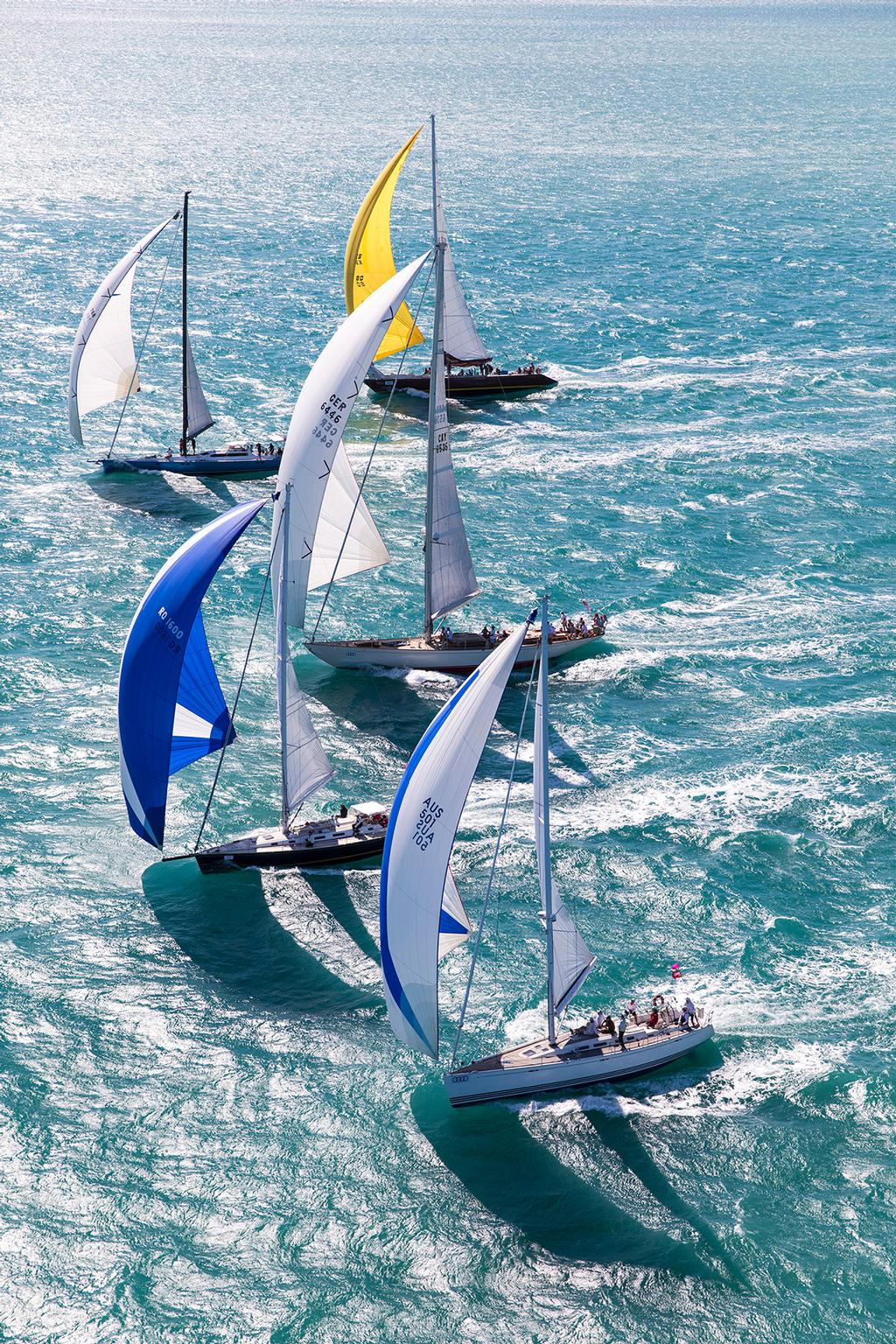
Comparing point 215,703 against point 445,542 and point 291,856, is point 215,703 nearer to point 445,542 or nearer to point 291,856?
point 291,856

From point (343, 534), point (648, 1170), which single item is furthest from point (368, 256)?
point (648, 1170)

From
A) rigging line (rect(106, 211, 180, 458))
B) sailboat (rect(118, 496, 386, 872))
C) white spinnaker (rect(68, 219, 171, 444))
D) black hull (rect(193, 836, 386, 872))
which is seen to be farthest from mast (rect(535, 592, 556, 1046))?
white spinnaker (rect(68, 219, 171, 444))

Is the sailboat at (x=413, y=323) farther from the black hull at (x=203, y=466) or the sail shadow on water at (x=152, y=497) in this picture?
the sail shadow on water at (x=152, y=497)

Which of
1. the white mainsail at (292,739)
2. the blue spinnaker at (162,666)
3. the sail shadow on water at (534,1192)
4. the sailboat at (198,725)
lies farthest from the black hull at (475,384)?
the sail shadow on water at (534,1192)

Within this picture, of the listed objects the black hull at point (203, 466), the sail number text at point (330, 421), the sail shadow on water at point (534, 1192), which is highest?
the sail number text at point (330, 421)

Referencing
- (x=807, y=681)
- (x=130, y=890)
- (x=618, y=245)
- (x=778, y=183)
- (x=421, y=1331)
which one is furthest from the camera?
(x=778, y=183)

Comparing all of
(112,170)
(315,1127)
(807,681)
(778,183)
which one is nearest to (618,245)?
(778,183)

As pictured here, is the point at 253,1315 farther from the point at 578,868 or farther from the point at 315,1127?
the point at 578,868
